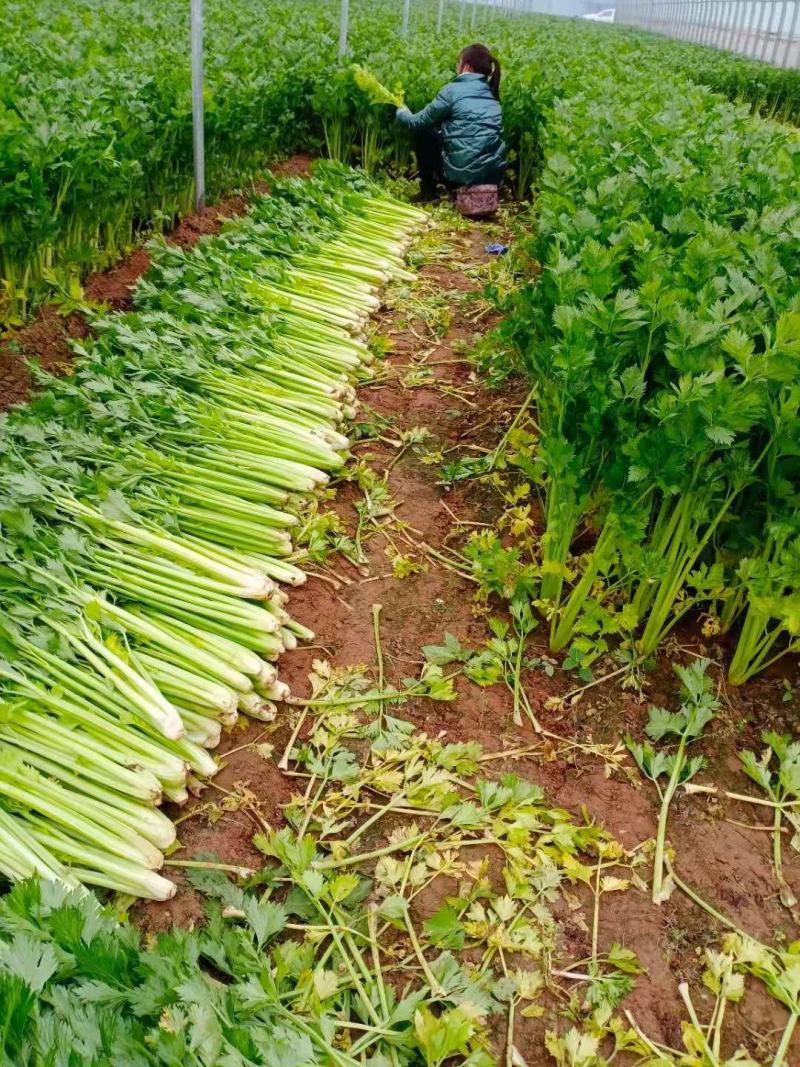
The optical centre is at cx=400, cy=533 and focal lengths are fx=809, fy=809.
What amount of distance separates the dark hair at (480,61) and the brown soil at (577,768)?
6190 millimetres

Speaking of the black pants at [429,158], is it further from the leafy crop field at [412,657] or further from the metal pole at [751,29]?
the metal pole at [751,29]

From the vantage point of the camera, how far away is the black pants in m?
8.97

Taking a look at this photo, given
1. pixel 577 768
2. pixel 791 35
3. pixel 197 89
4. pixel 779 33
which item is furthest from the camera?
pixel 779 33

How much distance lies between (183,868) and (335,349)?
11.5ft

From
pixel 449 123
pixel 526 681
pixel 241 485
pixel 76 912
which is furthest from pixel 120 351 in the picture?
pixel 449 123

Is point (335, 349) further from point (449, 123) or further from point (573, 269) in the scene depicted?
point (449, 123)

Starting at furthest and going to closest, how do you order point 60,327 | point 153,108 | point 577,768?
1. point 153,108
2. point 60,327
3. point 577,768

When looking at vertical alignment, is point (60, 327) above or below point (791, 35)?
below

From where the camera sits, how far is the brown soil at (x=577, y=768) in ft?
7.84

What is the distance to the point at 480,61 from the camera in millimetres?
8664

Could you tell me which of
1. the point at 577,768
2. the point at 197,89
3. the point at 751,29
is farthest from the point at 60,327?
the point at 751,29

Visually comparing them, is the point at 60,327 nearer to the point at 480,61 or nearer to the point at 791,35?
the point at 480,61

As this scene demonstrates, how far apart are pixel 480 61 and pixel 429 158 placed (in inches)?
43.2

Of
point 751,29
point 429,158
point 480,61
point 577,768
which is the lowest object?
point 577,768
